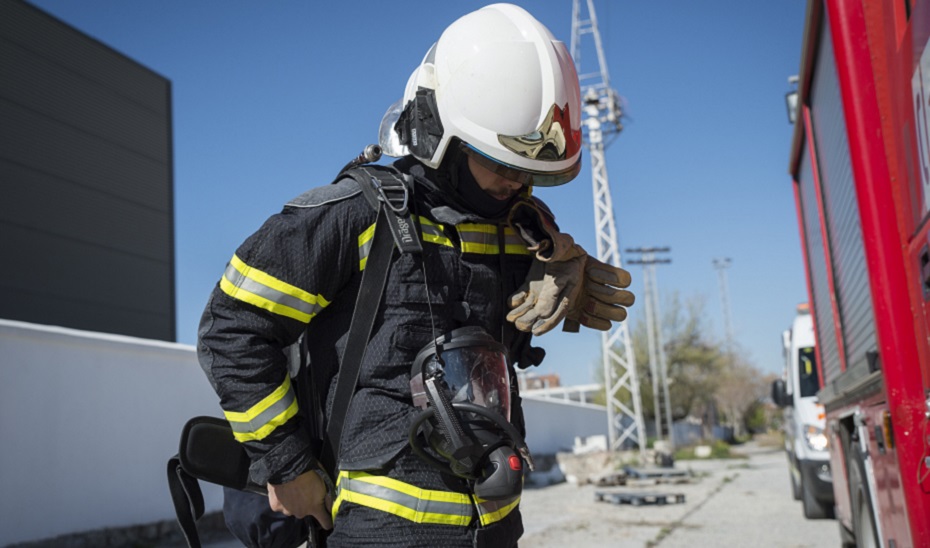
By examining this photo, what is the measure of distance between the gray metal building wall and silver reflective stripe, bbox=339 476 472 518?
61.2 feet

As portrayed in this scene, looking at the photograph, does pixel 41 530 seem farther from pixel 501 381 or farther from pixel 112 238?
pixel 112 238

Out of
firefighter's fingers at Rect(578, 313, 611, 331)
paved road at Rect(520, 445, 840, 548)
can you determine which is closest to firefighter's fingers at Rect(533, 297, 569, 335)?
firefighter's fingers at Rect(578, 313, 611, 331)

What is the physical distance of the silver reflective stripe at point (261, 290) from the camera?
202 cm

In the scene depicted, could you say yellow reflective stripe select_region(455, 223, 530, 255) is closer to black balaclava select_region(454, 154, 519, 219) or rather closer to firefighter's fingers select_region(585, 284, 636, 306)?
black balaclava select_region(454, 154, 519, 219)

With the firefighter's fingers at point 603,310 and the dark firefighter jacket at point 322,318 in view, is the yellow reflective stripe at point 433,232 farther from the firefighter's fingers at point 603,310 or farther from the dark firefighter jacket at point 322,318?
the firefighter's fingers at point 603,310

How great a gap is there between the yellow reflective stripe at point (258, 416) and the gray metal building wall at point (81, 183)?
60.8ft

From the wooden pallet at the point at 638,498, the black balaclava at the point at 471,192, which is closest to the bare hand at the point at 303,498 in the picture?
the black balaclava at the point at 471,192

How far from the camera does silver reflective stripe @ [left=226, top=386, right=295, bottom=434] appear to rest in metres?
2.00

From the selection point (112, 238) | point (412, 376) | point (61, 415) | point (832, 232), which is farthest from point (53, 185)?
point (412, 376)

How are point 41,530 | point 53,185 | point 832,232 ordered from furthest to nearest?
point 53,185
point 41,530
point 832,232

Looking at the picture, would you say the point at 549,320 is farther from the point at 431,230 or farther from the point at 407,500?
the point at 407,500

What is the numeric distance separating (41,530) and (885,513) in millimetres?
6352

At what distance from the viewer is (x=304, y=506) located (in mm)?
2084

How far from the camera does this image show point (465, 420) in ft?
6.61
